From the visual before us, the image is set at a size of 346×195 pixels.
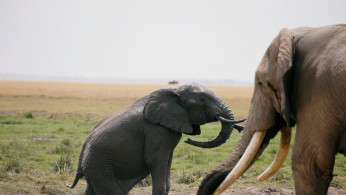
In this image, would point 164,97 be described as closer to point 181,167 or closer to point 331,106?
point 331,106

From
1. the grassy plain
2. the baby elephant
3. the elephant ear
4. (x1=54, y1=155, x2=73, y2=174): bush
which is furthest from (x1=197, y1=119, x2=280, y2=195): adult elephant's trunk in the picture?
(x1=54, y1=155, x2=73, y2=174): bush

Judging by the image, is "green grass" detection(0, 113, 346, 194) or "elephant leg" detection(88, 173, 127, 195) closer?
"elephant leg" detection(88, 173, 127, 195)

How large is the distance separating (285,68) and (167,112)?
256 cm

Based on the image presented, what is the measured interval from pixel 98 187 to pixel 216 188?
216 centimetres

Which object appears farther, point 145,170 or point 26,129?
point 26,129

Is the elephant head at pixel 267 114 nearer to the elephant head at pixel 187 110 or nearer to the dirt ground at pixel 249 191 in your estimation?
the elephant head at pixel 187 110

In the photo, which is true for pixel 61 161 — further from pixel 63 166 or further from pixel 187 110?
pixel 187 110

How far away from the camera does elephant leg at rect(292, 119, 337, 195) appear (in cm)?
368

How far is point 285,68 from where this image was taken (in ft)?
12.6

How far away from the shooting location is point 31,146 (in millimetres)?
13086

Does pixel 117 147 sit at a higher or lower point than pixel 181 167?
higher

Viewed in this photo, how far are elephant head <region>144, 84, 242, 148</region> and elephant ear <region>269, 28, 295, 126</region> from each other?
7.10 ft

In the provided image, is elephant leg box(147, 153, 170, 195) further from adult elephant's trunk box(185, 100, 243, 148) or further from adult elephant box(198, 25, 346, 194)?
adult elephant box(198, 25, 346, 194)

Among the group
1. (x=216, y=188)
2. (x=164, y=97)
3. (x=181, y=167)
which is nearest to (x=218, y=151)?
(x=181, y=167)
